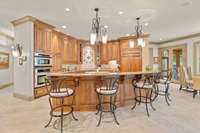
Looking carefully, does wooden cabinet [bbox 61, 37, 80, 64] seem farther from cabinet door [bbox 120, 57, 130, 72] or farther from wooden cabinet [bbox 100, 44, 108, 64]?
cabinet door [bbox 120, 57, 130, 72]

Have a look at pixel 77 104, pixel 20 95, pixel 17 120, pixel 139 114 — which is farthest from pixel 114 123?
pixel 20 95

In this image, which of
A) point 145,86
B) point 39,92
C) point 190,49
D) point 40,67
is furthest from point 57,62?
point 190,49

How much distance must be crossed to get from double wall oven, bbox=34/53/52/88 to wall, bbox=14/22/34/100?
6.7 inches

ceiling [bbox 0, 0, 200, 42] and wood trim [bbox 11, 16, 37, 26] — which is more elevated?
ceiling [bbox 0, 0, 200, 42]

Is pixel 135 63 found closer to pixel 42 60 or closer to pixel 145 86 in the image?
pixel 145 86

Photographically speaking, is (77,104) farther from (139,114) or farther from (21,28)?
(21,28)

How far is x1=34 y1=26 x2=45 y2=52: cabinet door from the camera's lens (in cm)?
516

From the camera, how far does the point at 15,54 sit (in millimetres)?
5305

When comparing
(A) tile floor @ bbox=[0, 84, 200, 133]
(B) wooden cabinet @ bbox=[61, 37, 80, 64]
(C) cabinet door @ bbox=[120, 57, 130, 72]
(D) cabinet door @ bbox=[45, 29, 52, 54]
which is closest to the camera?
(A) tile floor @ bbox=[0, 84, 200, 133]

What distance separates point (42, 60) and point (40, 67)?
26 centimetres

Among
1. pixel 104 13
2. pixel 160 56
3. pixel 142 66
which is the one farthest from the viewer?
pixel 160 56

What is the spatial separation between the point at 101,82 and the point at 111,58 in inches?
180

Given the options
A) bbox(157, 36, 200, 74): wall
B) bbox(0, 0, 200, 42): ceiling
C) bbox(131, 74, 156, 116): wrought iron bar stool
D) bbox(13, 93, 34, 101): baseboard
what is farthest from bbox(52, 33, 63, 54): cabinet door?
bbox(157, 36, 200, 74): wall

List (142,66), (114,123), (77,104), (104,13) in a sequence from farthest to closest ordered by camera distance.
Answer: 1. (142,66)
2. (104,13)
3. (77,104)
4. (114,123)
